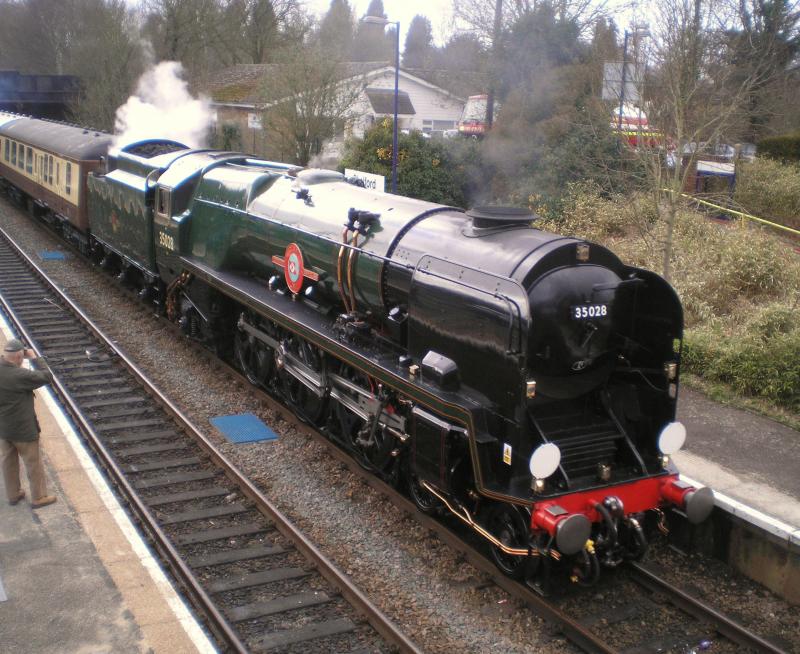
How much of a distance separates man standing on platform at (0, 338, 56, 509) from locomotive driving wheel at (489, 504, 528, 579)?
3.85 m

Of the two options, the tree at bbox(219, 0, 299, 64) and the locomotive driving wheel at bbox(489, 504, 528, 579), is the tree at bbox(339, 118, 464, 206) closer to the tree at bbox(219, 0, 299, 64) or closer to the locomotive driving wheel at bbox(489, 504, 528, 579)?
the locomotive driving wheel at bbox(489, 504, 528, 579)

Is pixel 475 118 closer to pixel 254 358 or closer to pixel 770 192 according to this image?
pixel 770 192

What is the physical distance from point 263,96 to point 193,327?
16228 mm

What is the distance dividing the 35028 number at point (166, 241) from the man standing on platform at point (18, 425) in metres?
4.89

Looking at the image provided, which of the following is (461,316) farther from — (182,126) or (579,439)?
(182,126)

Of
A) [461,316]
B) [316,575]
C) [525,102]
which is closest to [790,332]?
[461,316]

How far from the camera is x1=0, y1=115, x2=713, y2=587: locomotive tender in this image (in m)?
5.73

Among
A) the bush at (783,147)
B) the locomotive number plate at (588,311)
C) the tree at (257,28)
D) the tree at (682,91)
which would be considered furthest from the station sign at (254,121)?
the locomotive number plate at (588,311)

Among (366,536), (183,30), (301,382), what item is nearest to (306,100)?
(301,382)

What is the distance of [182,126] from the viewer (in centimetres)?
2102

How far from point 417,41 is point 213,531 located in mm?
101910

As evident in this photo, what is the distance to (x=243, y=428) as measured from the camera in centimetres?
923

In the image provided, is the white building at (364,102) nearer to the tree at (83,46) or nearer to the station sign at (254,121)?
the station sign at (254,121)

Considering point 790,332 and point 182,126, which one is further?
point 182,126
